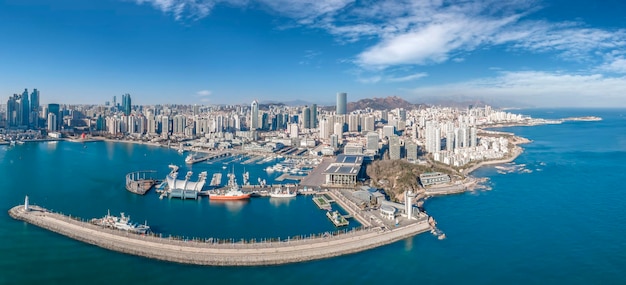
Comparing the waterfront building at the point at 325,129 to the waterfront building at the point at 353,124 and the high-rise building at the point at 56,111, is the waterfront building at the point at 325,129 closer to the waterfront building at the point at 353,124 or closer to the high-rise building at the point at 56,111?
the waterfront building at the point at 353,124

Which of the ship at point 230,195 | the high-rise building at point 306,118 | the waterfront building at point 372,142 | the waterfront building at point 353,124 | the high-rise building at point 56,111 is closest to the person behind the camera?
the ship at point 230,195

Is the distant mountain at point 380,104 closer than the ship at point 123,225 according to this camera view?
No

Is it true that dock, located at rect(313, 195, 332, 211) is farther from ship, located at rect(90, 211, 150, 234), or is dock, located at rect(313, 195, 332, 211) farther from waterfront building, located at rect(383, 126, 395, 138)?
waterfront building, located at rect(383, 126, 395, 138)

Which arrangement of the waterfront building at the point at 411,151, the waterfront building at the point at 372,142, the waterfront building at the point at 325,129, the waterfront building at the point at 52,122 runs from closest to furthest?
1. the waterfront building at the point at 411,151
2. the waterfront building at the point at 372,142
3. the waterfront building at the point at 325,129
4. the waterfront building at the point at 52,122

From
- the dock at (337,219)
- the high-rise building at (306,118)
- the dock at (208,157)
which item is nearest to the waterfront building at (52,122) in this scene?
the dock at (208,157)

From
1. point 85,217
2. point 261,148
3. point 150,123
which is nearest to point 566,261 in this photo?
point 85,217

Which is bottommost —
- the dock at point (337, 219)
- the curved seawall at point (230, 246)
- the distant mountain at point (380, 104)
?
the curved seawall at point (230, 246)

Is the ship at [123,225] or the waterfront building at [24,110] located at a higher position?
the waterfront building at [24,110]
